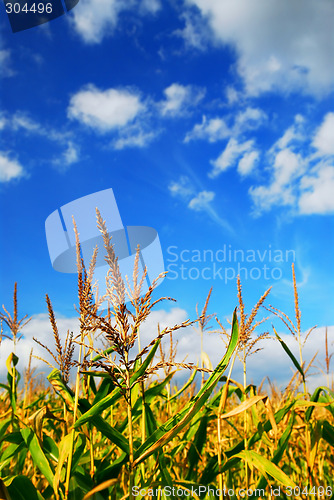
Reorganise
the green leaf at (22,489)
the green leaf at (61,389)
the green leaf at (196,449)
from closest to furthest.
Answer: the green leaf at (22,489) → the green leaf at (61,389) → the green leaf at (196,449)

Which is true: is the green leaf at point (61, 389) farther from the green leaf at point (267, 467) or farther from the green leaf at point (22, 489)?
the green leaf at point (267, 467)

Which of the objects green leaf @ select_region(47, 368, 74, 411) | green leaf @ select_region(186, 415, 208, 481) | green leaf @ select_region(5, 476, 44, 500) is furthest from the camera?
green leaf @ select_region(186, 415, 208, 481)

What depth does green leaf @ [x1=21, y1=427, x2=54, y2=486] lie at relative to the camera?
57.6 inches

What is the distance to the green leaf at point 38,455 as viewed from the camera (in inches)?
57.6

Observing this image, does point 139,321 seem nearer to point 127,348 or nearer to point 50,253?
point 127,348

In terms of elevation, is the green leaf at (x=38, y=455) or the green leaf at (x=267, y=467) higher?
the green leaf at (x=38, y=455)

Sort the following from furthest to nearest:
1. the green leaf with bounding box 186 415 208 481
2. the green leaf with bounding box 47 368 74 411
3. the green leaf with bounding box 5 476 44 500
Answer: the green leaf with bounding box 186 415 208 481 < the green leaf with bounding box 47 368 74 411 < the green leaf with bounding box 5 476 44 500

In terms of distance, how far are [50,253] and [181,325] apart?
266cm

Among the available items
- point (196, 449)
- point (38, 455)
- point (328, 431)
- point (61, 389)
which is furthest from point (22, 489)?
point (328, 431)

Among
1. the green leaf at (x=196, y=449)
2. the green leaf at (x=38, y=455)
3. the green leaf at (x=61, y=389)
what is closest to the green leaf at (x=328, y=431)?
the green leaf at (x=196, y=449)

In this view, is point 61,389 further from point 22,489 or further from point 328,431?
point 328,431

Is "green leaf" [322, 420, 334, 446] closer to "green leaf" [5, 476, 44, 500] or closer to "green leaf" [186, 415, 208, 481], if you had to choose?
"green leaf" [186, 415, 208, 481]

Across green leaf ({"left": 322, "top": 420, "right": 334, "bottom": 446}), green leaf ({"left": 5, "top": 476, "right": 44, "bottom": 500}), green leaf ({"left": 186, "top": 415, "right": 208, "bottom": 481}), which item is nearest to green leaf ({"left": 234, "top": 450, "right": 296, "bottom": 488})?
green leaf ({"left": 186, "top": 415, "right": 208, "bottom": 481})

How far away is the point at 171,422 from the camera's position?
142 centimetres
